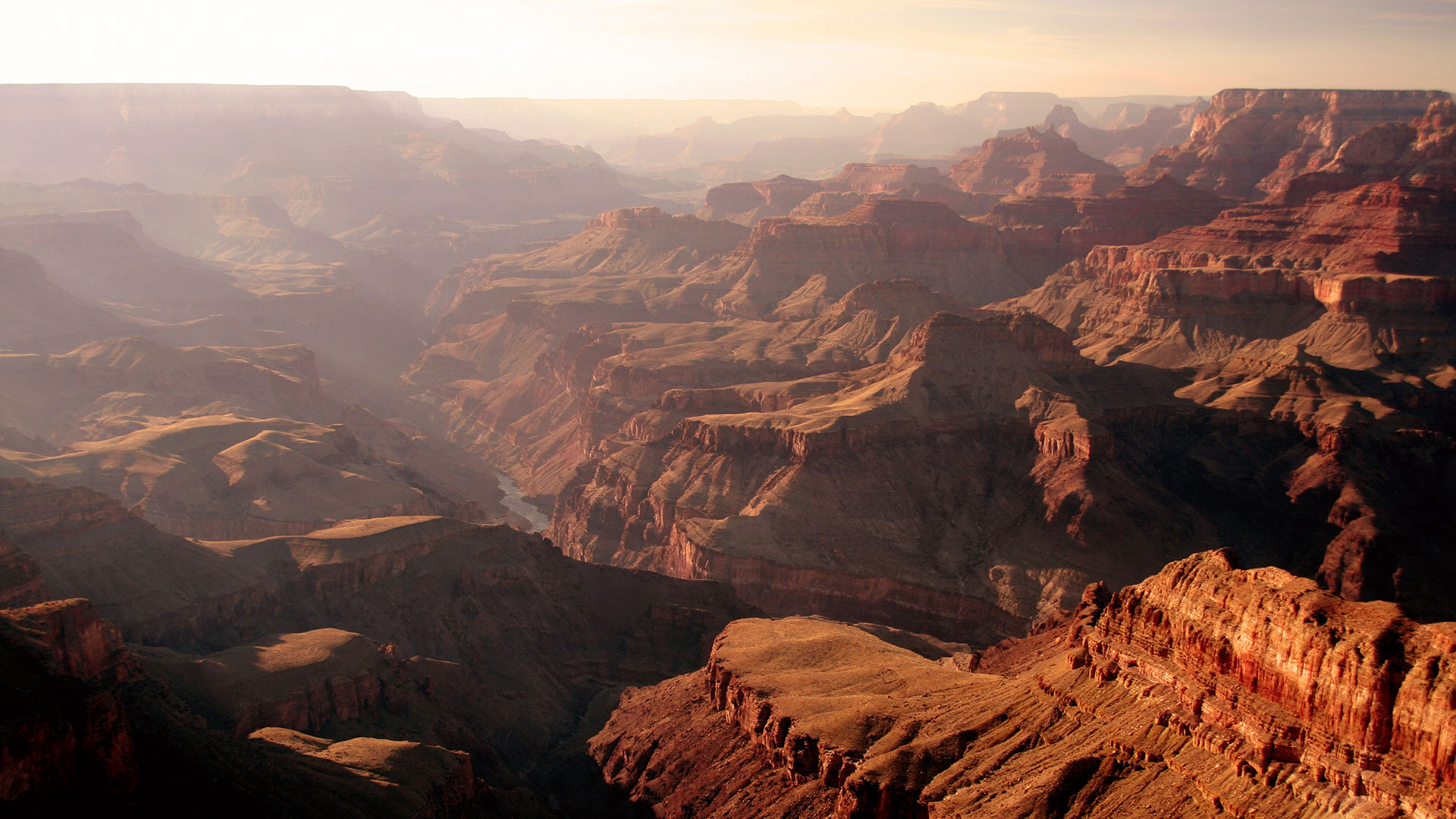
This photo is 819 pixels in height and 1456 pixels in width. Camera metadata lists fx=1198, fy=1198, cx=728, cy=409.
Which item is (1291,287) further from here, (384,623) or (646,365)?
(384,623)

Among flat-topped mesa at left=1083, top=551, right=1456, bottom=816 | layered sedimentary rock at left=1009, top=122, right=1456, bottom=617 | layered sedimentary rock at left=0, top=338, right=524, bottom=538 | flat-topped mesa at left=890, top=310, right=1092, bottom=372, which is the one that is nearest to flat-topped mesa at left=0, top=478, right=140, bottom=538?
layered sedimentary rock at left=0, top=338, right=524, bottom=538

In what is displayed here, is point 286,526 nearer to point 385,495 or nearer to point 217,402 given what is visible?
point 385,495

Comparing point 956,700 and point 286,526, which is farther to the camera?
point 286,526

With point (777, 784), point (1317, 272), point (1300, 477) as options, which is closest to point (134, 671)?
point (777, 784)

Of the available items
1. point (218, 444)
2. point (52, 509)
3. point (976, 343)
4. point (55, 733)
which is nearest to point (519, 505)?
point (218, 444)

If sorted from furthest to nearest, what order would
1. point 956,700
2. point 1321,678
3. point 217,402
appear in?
point 217,402 < point 956,700 < point 1321,678

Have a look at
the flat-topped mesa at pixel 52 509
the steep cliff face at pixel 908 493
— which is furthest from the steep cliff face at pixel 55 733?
the steep cliff face at pixel 908 493
